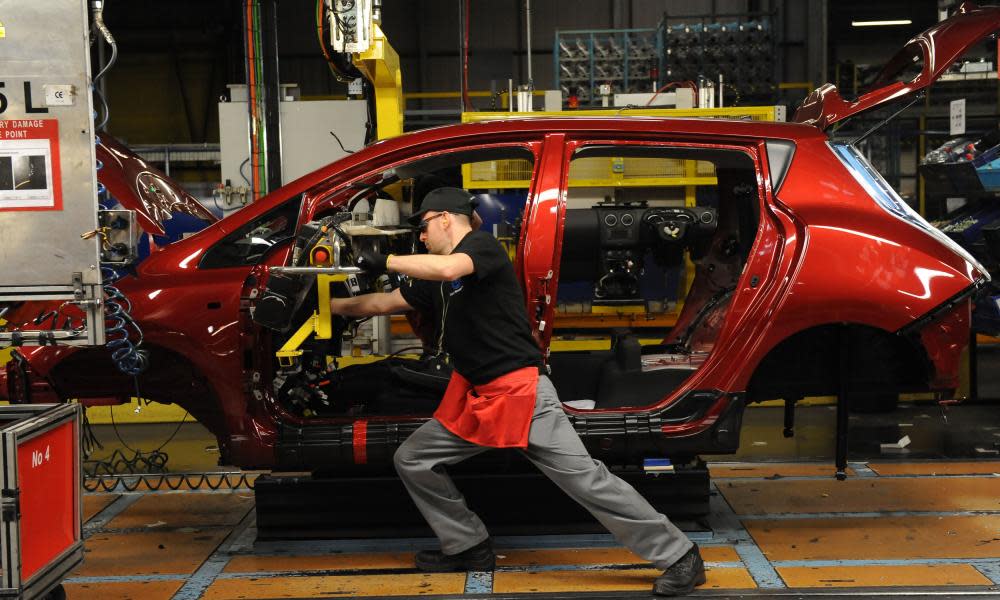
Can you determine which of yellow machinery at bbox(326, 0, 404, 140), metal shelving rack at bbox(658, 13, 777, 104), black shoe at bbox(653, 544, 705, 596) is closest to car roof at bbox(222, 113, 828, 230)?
black shoe at bbox(653, 544, 705, 596)

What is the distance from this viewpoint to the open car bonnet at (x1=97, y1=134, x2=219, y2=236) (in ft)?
13.7

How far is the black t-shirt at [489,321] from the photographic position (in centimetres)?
360

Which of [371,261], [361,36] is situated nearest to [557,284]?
[371,261]

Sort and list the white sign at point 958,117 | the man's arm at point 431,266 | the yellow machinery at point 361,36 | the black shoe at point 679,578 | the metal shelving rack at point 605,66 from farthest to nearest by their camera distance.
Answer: the metal shelving rack at point 605,66 → the white sign at point 958,117 → the yellow machinery at point 361,36 → the black shoe at point 679,578 → the man's arm at point 431,266

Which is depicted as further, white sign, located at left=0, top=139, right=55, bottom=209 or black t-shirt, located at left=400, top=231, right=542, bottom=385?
black t-shirt, located at left=400, top=231, right=542, bottom=385

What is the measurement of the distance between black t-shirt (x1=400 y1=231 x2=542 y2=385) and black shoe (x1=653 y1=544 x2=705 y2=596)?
0.88 metres

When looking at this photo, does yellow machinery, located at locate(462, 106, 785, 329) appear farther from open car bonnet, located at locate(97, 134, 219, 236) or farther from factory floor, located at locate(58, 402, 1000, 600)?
open car bonnet, located at locate(97, 134, 219, 236)

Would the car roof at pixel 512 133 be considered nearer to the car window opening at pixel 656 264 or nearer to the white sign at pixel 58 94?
the car window opening at pixel 656 264

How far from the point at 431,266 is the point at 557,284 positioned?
2.32ft

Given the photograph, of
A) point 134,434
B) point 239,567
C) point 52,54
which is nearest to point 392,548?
point 239,567

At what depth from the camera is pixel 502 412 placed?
3.60m

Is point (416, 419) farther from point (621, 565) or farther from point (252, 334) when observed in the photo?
point (621, 565)

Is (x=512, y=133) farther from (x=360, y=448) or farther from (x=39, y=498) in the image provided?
(x=39, y=498)

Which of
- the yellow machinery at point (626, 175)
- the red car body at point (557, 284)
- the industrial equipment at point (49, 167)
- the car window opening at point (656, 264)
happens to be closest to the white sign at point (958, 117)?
the yellow machinery at point (626, 175)
